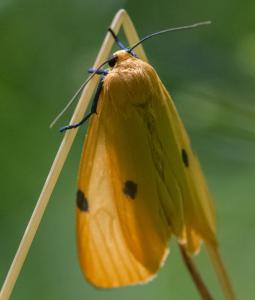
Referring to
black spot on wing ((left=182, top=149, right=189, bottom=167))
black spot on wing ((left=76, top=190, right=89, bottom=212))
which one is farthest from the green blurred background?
black spot on wing ((left=76, top=190, right=89, bottom=212))

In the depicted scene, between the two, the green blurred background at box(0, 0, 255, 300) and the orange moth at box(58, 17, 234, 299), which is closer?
the orange moth at box(58, 17, 234, 299)

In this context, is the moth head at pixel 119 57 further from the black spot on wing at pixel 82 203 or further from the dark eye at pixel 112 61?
the black spot on wing at pixel 82 203

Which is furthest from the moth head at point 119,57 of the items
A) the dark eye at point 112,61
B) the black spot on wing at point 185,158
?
the black spot on wing at point 185,158

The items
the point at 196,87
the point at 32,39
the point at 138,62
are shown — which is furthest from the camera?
the point at 32,39

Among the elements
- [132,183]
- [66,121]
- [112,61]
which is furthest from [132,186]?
[66,121]

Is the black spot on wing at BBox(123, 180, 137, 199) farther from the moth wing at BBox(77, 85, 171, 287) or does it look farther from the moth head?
the moth head

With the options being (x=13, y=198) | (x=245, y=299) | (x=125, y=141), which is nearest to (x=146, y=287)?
(x=245, y=299)

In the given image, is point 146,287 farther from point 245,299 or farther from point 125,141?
point 125,141
